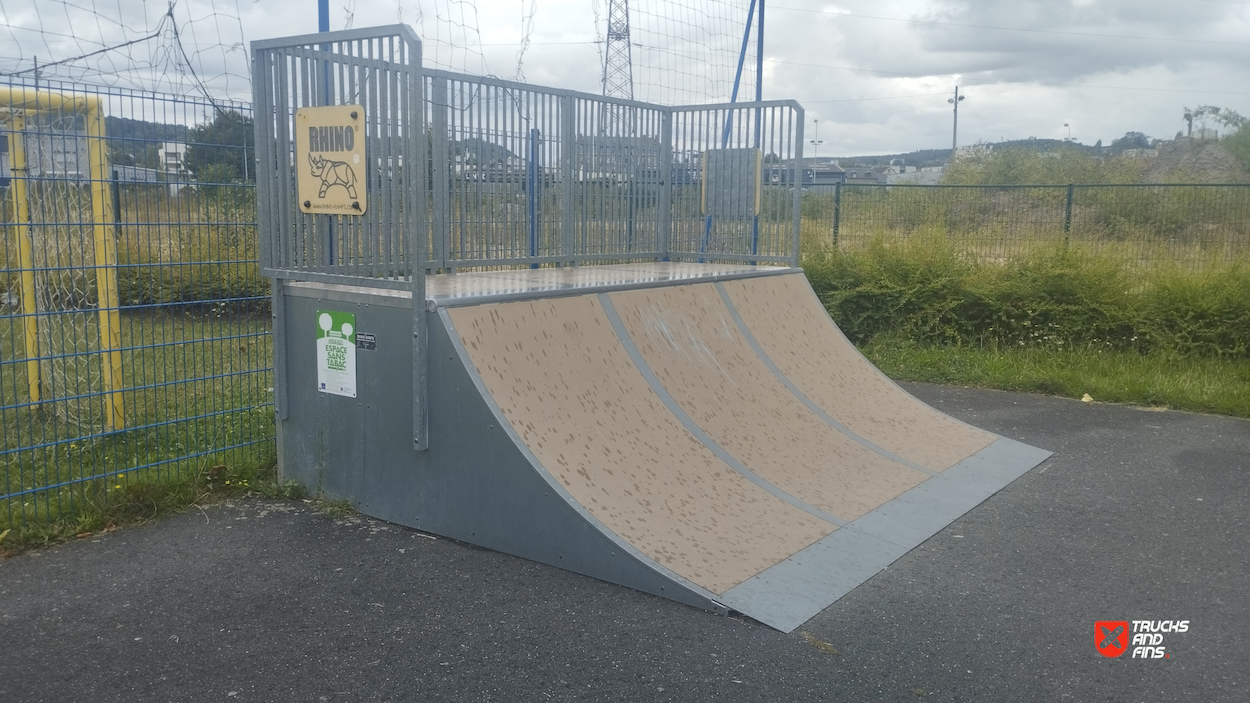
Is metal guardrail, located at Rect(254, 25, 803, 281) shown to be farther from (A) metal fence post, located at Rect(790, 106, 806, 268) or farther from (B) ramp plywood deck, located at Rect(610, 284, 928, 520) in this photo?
(B) ramp plywood deck, located at Rect(610, 284, 928, 520)

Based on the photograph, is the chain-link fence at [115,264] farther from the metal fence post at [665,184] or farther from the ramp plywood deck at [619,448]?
the metal fence post at [665,184]

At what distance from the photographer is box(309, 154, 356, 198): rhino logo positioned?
483cm

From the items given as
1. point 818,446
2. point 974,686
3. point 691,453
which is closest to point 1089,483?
point 818,446

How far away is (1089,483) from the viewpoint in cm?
603

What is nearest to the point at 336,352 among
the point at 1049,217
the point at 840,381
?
the point at 840,381

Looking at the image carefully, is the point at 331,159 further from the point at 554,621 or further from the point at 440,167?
the point at 554,621

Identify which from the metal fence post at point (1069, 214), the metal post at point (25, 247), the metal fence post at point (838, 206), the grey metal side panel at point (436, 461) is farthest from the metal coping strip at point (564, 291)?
the metal fence post at point (1069, 214)

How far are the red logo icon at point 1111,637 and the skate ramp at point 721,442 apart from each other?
99 cm

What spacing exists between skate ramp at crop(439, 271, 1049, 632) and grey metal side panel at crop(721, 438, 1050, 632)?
1 cm

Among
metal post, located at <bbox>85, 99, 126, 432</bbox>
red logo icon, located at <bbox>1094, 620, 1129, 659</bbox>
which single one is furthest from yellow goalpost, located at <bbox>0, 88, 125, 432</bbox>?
red logo icon, located at <bbox>1094, 620, 1129, 659</bbox>

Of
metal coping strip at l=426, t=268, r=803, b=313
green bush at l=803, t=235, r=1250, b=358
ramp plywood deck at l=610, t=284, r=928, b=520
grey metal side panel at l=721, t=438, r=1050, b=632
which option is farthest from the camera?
green bush at l=803, t=235, r=1250, b=358

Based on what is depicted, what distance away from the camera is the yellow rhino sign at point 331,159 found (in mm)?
4789

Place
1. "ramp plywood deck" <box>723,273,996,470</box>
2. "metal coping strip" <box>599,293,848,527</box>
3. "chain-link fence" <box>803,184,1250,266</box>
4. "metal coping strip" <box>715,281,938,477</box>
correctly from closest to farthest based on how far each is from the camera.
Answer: "metal coping strip" <box>599,293,848,527</box>, "metal coping strip" <box>715,281,938,477</box>, "ramp plywood deck" <box>723,273,996,470</box>, "chain-link fence" <box>803,184,1250,266</box>

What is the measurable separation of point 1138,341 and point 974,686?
780cm
